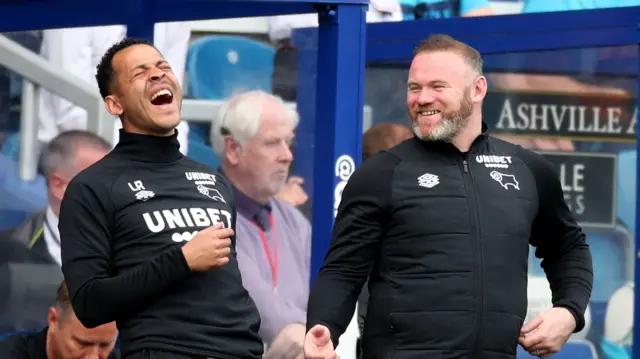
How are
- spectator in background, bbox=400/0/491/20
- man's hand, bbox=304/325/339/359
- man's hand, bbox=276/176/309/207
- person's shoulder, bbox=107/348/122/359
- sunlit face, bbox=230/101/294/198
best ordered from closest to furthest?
man's hand, bbox=304/325/339/359 < person's shoulder, bbox=107/348/122/359 < sunlit face, bbox=230/101/294/198 < man's hand, bbox=276/176/309/207 < spectator in background, bbox=400/0/491/20

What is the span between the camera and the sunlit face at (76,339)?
504 centimetres

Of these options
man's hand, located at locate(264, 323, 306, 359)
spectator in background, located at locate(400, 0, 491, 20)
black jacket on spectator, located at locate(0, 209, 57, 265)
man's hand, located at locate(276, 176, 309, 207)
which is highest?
spectator in background, located at locate(400, 0, 491, 20)

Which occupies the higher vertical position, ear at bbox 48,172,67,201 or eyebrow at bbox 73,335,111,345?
ear at bbox 48,172,67,201

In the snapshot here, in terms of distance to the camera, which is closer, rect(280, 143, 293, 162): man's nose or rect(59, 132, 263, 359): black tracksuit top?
rect(59, 132, 263, 359): black tracksuit top

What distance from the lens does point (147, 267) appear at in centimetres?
368

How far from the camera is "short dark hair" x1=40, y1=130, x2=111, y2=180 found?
19.6 ft

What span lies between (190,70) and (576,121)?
1780 millimetres

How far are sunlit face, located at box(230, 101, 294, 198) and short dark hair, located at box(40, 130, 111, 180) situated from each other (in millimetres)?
676

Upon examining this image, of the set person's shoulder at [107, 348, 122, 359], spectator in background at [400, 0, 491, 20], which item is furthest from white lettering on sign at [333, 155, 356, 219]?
spectator in background at [400, 0, 491, 20]

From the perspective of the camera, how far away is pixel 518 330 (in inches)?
147

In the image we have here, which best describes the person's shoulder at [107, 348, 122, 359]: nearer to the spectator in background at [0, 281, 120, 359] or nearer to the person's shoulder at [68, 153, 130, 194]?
the spectator in background at [0, 281, 120, 359]

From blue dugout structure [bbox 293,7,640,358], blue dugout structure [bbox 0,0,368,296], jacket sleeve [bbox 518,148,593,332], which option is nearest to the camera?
jacket sleeve [bbox 518,148,593,332]

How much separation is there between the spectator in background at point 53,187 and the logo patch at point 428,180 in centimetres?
258

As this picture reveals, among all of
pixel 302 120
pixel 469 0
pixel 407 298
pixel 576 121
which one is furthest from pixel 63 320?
pixel 469 0
